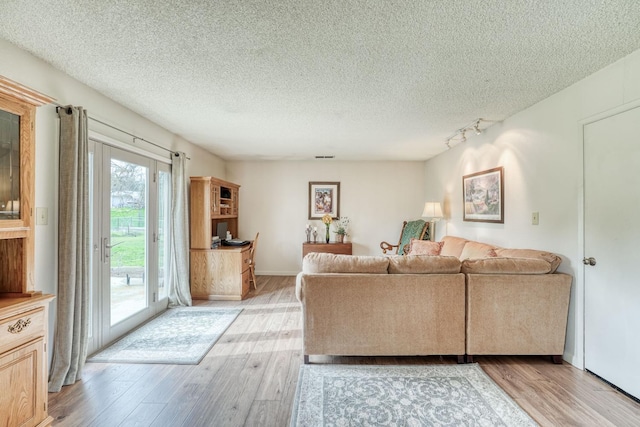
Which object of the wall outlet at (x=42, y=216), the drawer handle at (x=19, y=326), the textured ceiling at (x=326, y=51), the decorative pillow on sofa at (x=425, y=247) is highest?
the textured ceiling at (x=326, y=51)

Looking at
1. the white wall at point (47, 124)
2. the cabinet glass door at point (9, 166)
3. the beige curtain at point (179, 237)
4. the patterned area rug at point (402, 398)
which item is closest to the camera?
the cabinet glass door at point (9, 166)

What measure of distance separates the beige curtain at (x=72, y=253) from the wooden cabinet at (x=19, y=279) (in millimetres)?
593

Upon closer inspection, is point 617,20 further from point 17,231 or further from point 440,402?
point 17,231

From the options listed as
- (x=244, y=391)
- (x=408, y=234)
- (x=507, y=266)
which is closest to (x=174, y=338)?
(x=244, y=391)

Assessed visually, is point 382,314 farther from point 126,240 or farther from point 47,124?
point 47,124

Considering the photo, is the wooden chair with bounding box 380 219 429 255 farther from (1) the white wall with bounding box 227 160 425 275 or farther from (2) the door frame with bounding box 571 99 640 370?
(2) the door frame with bounding box 571 99 640 370

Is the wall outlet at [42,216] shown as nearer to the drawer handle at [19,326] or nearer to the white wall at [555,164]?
the drawer handle at [19,326]

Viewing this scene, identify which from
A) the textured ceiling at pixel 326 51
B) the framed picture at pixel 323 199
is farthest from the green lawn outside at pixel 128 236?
the framed picture at pixel 323 199

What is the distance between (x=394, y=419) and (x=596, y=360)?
5.84ft

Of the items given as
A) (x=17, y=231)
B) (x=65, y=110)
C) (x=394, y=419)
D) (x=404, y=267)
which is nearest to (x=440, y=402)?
(x=394, y=419)

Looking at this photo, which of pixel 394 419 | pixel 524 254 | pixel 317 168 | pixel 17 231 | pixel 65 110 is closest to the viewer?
pixel 17 231

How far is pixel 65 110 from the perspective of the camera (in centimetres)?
231

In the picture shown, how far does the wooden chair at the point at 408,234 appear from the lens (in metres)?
5.40

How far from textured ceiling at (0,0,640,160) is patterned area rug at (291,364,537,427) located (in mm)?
2389
